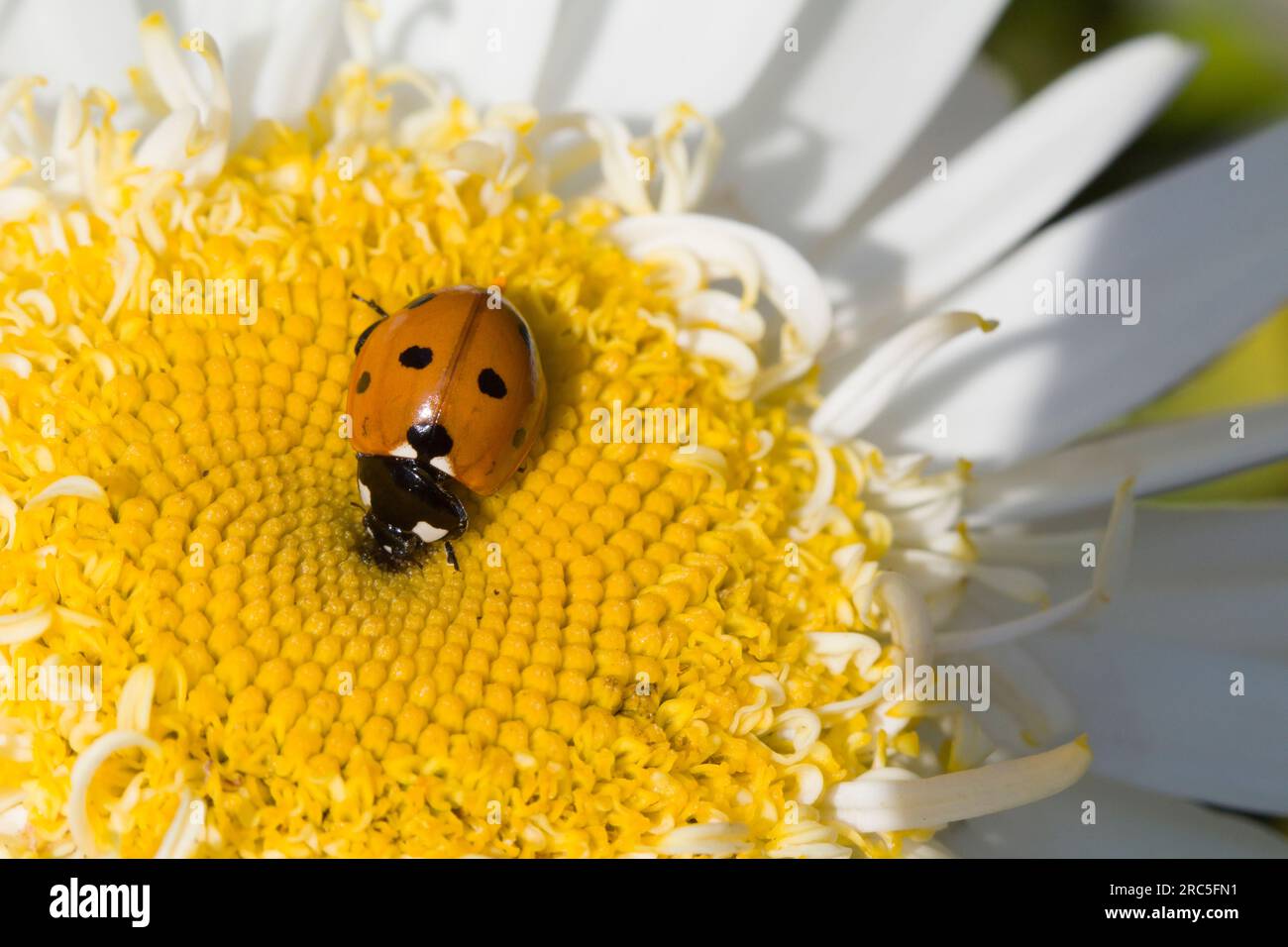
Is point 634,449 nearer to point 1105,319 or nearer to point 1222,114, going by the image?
point 1105,319

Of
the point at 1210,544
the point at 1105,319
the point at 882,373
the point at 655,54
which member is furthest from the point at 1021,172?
the point at 1210,544

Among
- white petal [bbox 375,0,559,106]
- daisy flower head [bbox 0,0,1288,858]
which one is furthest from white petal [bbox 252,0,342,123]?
white petal [bbox 375,0,559,106]

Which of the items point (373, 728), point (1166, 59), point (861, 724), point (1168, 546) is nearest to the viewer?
point (373, 728)

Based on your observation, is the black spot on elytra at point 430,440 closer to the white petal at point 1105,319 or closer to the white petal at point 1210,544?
the white petal at point 1105,319

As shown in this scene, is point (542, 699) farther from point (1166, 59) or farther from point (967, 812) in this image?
point (1166, 59)

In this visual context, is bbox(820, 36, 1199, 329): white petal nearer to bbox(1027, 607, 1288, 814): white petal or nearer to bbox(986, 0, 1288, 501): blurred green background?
bbox(986, 0, 1288, 501): blurred green background

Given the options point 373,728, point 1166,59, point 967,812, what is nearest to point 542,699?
point 373,728
